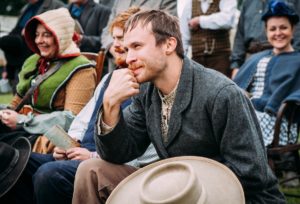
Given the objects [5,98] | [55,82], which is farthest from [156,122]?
[5,98]

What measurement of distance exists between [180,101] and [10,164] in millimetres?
1493

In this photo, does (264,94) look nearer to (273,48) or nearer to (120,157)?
(273,48)

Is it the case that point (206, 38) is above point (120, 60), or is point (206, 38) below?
below

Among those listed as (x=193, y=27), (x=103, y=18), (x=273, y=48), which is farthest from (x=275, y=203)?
(x=103, y=18)

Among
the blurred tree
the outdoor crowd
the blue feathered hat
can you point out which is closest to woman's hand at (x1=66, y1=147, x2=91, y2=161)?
the outdoor crowd

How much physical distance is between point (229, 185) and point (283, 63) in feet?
8.46

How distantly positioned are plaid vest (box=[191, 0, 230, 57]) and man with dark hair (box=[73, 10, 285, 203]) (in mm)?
2859

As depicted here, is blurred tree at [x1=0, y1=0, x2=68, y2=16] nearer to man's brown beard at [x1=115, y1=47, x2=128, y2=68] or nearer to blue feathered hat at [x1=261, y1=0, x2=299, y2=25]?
blue feathered hat at [x1=261, y1=0, x2=299, y2=25]

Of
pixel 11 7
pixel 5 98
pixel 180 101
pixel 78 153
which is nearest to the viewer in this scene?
pixel 180 101

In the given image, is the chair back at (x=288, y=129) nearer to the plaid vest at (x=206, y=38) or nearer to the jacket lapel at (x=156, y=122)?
the plaid vest at (x=206, y=38)

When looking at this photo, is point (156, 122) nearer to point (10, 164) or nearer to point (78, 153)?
point (78, 153)

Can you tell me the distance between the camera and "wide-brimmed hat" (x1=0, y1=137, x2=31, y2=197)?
4195 mm

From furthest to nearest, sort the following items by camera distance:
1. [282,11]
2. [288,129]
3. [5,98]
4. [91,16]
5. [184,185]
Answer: [5,98] → [91,16] → [282,11] → [288,129] → [184,185]

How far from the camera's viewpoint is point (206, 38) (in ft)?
20.9
